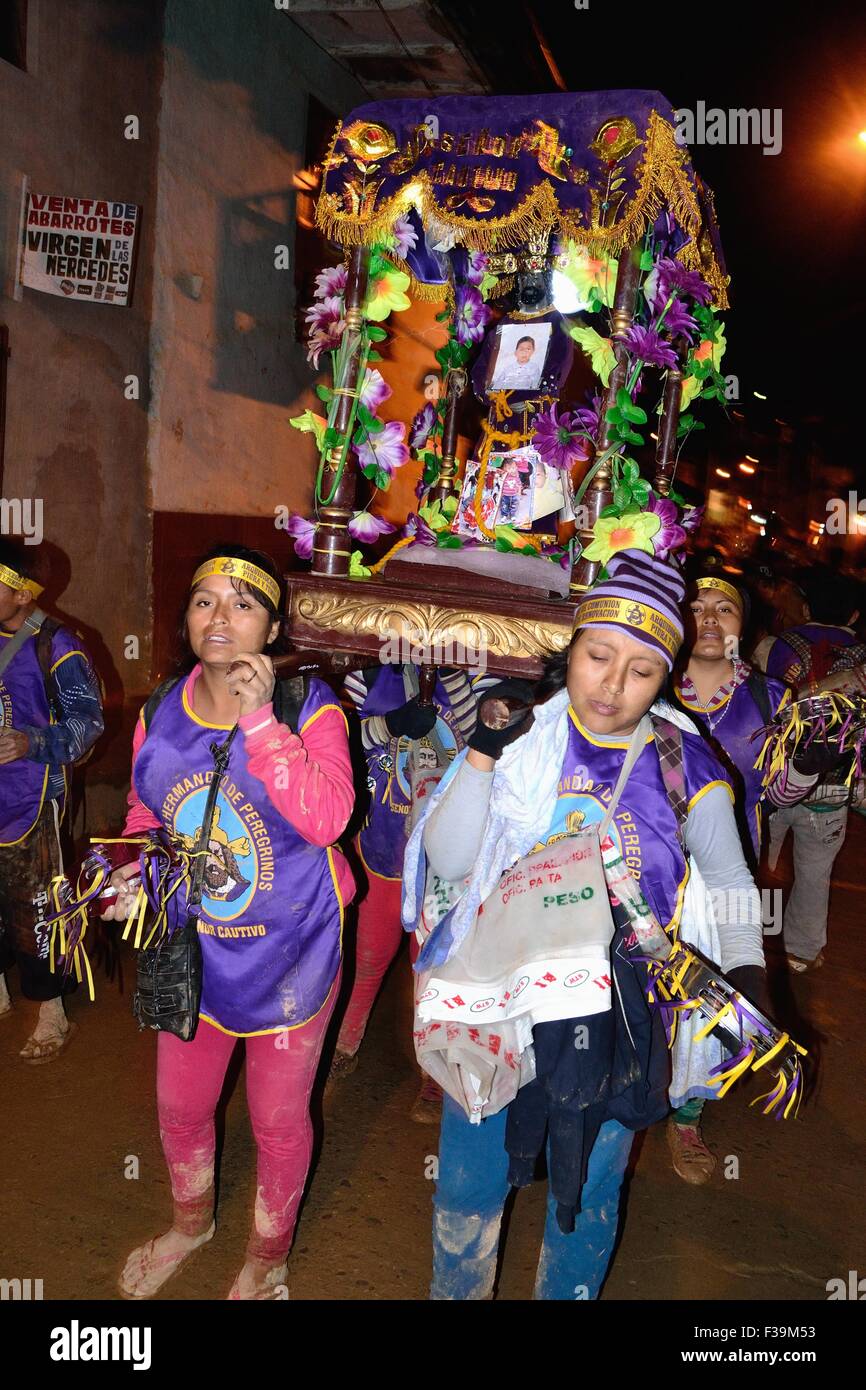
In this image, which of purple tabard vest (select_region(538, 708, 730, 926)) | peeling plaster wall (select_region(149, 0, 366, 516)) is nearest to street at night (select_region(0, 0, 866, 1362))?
purple tabard vest (select_region(538, 708, 730, 926))

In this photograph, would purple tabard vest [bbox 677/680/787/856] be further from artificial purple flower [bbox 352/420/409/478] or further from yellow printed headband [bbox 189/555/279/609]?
yellow printed headband [bbox 189/555/279/609]

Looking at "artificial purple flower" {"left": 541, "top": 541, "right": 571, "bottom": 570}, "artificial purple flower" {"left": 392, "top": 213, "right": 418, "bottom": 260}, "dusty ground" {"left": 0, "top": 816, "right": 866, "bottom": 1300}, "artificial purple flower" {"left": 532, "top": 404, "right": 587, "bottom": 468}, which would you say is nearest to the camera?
"dusty ground" {"left": 0, "top": 816, "right": 866, "bottom": 1300}

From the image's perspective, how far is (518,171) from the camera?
3.10m

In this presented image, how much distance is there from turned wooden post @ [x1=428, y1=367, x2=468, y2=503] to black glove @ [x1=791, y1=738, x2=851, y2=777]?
207 centimetres

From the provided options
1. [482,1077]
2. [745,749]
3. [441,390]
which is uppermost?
[441,390]

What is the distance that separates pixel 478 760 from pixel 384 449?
1.65m

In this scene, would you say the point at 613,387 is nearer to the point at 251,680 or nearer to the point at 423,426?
the point at 251,680

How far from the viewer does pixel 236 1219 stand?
3295 millimetres

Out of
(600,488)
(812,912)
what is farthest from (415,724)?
(812,912)

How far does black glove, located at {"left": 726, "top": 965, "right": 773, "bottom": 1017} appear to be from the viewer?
2.16 m

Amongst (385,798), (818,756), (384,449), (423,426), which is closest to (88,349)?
(423,426)
